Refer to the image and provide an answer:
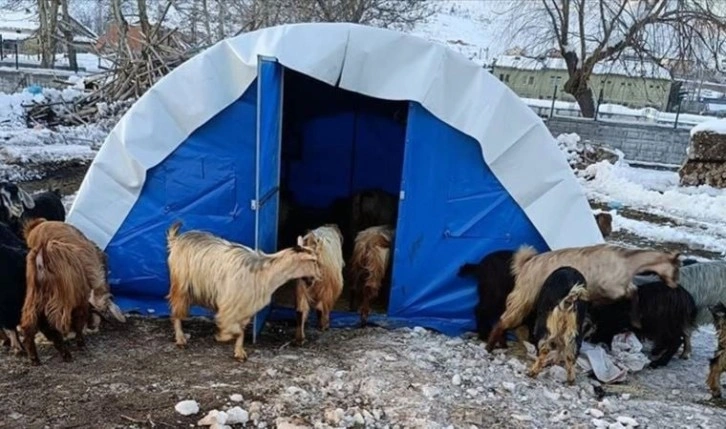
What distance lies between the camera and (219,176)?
5.43 m

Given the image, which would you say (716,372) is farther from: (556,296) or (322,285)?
(322,285)

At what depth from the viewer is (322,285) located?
508 cm

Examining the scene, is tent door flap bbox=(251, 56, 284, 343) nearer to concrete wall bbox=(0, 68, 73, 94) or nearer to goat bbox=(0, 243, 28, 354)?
goat bbox=(0, 243, 28, 354)

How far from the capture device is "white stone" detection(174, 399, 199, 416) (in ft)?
12.6

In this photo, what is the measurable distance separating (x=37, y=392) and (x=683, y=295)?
15.8 ft

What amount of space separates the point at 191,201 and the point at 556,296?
3160mm

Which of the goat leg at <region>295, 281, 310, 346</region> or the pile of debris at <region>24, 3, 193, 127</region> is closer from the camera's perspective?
the goat leg at <region>295, 281, 310, 346</region>

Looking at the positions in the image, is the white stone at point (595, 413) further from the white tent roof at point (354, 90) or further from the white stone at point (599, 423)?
the white tent roof at point (354, 90)

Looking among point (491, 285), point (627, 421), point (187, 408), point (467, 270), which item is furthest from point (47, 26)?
point (627, 421)

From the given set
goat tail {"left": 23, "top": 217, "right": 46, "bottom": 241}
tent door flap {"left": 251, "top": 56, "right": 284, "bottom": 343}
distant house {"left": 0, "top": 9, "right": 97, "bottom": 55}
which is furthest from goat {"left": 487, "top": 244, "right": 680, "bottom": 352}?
distant house {"left": 0, "top": 9, "right": 97, "bottom": 55}

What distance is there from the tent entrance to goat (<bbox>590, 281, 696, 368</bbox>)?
286cm

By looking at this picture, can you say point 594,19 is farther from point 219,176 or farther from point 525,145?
point 219,176

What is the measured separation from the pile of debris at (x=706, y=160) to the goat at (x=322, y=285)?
1121 centimetres

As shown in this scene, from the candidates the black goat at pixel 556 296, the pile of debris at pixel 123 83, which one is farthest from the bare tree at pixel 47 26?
the black goat at pixel 556 296
